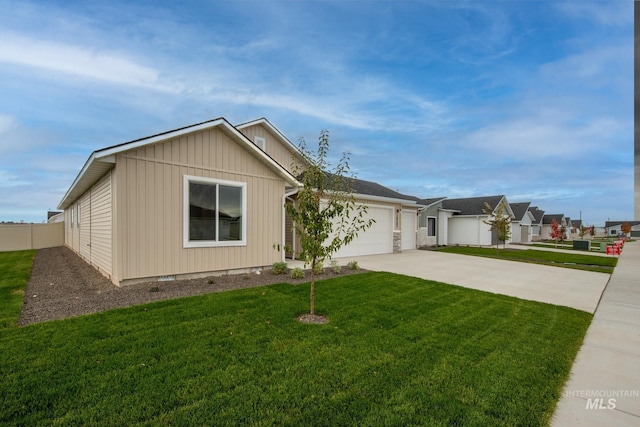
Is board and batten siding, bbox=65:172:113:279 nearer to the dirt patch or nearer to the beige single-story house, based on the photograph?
the beige single-story house

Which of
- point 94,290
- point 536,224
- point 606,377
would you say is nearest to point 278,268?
point 94,290

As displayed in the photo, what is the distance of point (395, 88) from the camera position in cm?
1532

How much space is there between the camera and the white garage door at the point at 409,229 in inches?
707

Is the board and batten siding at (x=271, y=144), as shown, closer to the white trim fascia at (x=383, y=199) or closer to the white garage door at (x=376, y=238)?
the white trim fascia at (x=383, y=199)

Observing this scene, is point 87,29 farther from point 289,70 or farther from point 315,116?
point 315,116

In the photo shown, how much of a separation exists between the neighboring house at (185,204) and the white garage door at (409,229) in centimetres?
1029

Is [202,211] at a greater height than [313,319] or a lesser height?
greater

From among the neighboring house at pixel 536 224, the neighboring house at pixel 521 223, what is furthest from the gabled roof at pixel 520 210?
the neighboring house at pixel 536 224

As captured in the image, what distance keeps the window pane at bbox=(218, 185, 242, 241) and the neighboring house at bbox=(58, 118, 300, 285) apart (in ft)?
0.09

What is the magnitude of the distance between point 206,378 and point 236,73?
12805 mm

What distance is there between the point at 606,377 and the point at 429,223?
1934 cm

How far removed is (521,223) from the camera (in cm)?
3191

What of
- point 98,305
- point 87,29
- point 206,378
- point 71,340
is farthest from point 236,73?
point 206,378

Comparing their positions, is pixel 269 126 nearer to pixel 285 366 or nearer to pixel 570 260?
pixel 285 366
